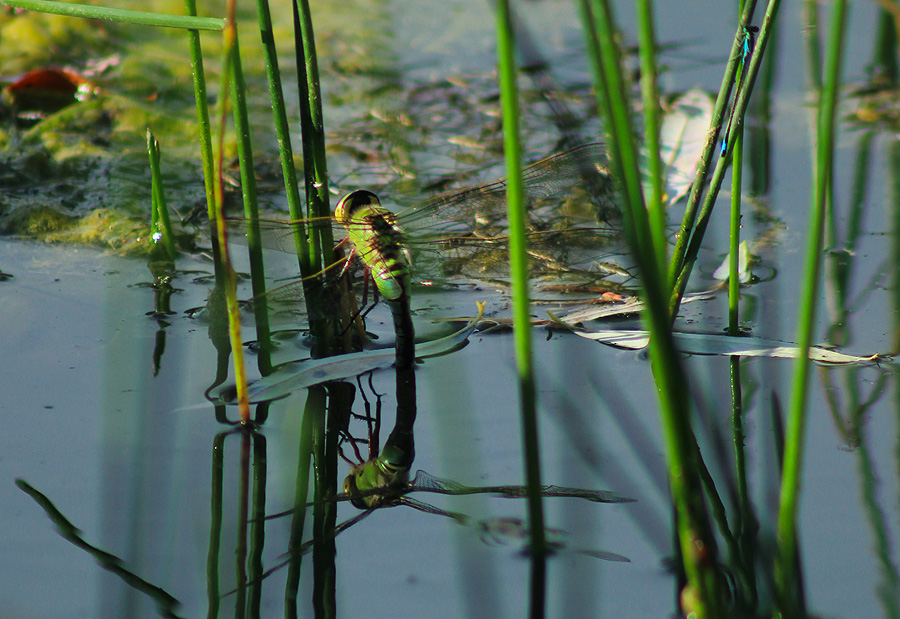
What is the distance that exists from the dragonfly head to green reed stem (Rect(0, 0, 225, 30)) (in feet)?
1.73

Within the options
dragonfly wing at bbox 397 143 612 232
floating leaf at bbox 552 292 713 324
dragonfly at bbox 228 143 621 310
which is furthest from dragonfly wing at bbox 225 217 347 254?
floating leaf at bbox 552 292 713 324

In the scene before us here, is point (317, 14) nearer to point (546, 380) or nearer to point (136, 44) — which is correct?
point (136, 44)

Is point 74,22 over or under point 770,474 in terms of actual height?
Result: over

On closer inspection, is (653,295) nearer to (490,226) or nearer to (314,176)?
(314,176)

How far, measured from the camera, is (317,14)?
389 cm

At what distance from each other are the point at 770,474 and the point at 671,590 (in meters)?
0.21

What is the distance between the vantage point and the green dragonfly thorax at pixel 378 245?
166 centimetres

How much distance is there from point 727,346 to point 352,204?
844mm

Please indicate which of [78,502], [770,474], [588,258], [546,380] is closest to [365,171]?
[588,258]

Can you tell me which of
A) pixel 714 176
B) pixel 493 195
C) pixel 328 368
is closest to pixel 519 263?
pixel 714 176

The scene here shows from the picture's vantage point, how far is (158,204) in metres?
1.89

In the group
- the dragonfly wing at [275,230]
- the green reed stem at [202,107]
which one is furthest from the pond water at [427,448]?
the green reed stem at [202,107]

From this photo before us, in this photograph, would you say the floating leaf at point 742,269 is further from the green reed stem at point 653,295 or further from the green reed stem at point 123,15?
the green reed stem at point 123,15

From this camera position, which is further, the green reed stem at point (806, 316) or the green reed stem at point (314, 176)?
the green reed stem at point (314, 176)
